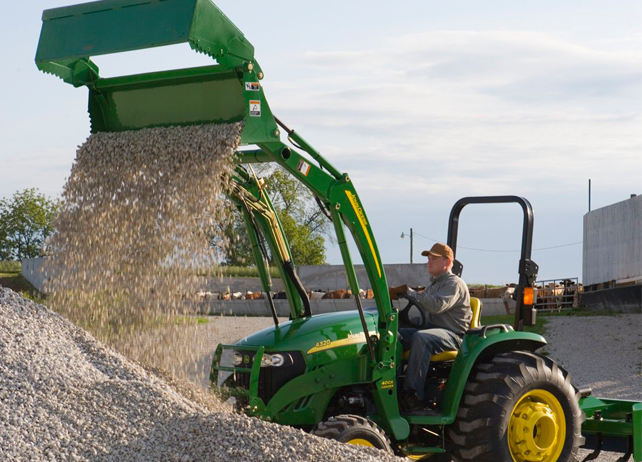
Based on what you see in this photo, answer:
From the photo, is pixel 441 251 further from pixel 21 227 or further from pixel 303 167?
pixel 21 227

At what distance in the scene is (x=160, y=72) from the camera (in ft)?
22.2

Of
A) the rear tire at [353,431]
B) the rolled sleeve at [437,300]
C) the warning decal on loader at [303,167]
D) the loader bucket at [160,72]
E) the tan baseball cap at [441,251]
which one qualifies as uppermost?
the loader bucket at [160,72]

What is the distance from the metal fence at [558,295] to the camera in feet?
76.3

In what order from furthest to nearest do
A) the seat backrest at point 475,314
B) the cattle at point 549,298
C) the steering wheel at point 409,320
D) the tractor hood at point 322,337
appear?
the cattle at point 549,298 < the seat backrest at point 475,314 < the steering wheel at point 409,320 < the tractor hood at point 322,337

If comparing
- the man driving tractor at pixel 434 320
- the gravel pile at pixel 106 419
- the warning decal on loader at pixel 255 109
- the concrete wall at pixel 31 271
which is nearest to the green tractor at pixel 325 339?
the warning decal on loader at pixel 255 109

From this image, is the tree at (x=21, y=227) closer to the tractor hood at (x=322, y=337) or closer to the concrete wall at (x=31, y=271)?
the concrete wall at (x=31, y=271)

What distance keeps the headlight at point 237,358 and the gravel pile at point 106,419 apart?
1.09ft

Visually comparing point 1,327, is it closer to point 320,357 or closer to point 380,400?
point 320,357

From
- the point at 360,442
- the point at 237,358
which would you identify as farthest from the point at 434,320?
the point at 237,358

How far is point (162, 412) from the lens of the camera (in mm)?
5938

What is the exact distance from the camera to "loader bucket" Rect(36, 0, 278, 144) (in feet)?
20.4

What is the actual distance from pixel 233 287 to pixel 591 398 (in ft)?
80.8

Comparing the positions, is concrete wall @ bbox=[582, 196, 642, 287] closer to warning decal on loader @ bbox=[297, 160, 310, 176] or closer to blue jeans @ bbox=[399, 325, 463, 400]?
blue jeans @ bbox=[399, 325, 463, 400]

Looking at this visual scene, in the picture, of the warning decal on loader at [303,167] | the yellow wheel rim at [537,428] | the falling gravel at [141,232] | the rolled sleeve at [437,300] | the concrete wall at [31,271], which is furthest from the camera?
the concrete wall at [31,271]
